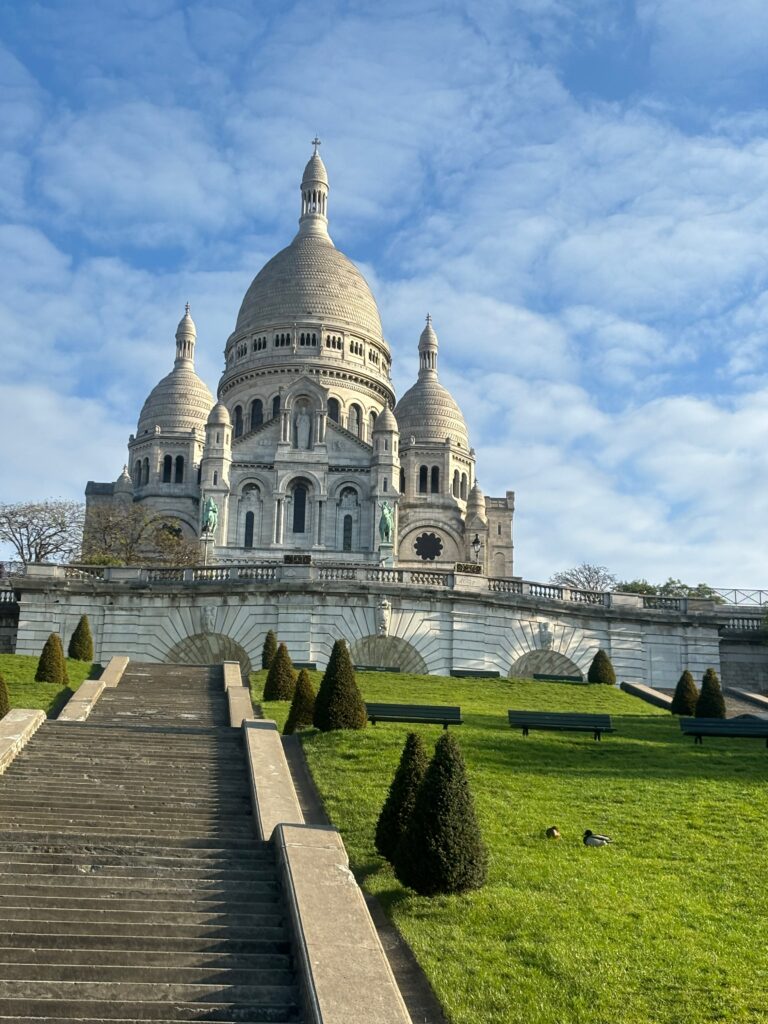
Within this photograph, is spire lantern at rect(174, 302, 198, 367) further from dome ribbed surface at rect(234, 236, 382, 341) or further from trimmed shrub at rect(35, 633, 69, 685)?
trimmed shrub at rect(35, 633, 69, 685)

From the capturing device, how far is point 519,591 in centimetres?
3681

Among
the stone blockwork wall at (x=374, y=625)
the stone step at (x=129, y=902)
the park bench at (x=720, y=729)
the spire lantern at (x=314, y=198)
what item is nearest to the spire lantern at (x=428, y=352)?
the spire lantern at (x=314, y=198)

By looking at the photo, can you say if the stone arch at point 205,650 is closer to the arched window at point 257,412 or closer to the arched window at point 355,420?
the arched window at point 355,420

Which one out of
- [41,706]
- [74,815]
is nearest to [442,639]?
[41,706]

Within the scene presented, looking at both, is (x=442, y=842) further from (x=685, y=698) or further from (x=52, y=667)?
(x=52, y=667)

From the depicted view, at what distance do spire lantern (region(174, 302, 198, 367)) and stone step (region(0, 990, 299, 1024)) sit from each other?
92683mm

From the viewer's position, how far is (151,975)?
35.2 feet

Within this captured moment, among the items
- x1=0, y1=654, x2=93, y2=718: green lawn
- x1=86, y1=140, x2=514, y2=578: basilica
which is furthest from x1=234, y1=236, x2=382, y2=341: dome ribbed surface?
x1=0, y1=654, x2=93, y2=718: green lawn

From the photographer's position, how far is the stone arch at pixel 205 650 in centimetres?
3575

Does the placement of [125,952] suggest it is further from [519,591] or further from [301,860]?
[519,591]

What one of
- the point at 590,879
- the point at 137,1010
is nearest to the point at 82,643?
the point at 590,879

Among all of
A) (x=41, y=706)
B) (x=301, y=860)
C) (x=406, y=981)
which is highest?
(x=41, y=706)

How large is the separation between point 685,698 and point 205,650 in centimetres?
1410

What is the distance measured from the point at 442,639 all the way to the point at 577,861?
67.8 feet
